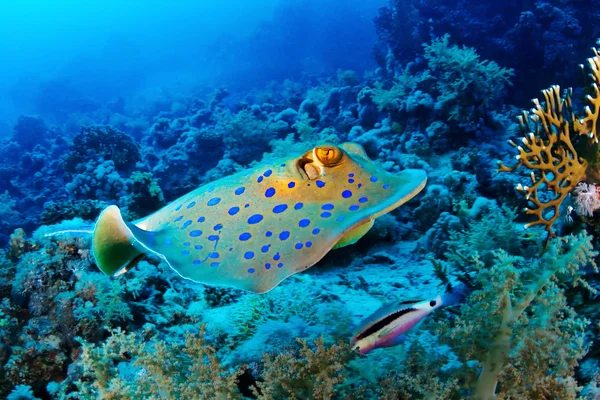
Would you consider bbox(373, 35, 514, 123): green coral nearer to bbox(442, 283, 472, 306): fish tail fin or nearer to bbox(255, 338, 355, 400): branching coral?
bbox(442, 283, 472, 306): fish tail fin

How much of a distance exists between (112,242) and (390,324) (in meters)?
2.05

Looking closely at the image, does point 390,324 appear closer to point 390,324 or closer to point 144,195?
point 390,324

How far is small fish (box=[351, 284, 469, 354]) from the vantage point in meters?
2.81

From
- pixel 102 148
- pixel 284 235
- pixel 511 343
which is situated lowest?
pixel 511 343

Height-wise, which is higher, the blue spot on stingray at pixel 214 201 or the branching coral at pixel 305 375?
the blue spot on stingray at pixel 214 201

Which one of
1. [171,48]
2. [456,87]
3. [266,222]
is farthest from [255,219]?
[171,48]

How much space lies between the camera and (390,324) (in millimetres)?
2809

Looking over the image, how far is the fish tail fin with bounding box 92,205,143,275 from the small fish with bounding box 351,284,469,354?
180 centimetres

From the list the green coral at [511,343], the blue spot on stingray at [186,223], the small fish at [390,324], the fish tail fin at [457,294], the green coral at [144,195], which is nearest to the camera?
the blue spot on stingray at [186,223]

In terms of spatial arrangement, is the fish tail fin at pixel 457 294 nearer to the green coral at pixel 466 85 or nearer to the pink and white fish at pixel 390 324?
the pink and white fish at pixel 390 324

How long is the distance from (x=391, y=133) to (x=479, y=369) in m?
7.88

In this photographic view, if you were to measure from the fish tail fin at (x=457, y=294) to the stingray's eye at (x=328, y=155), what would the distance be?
208 cm

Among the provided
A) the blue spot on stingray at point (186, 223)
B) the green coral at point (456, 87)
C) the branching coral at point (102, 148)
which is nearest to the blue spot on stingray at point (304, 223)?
the blue spot on stingray at point (186, 223)

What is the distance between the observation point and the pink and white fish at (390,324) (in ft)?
9.22
